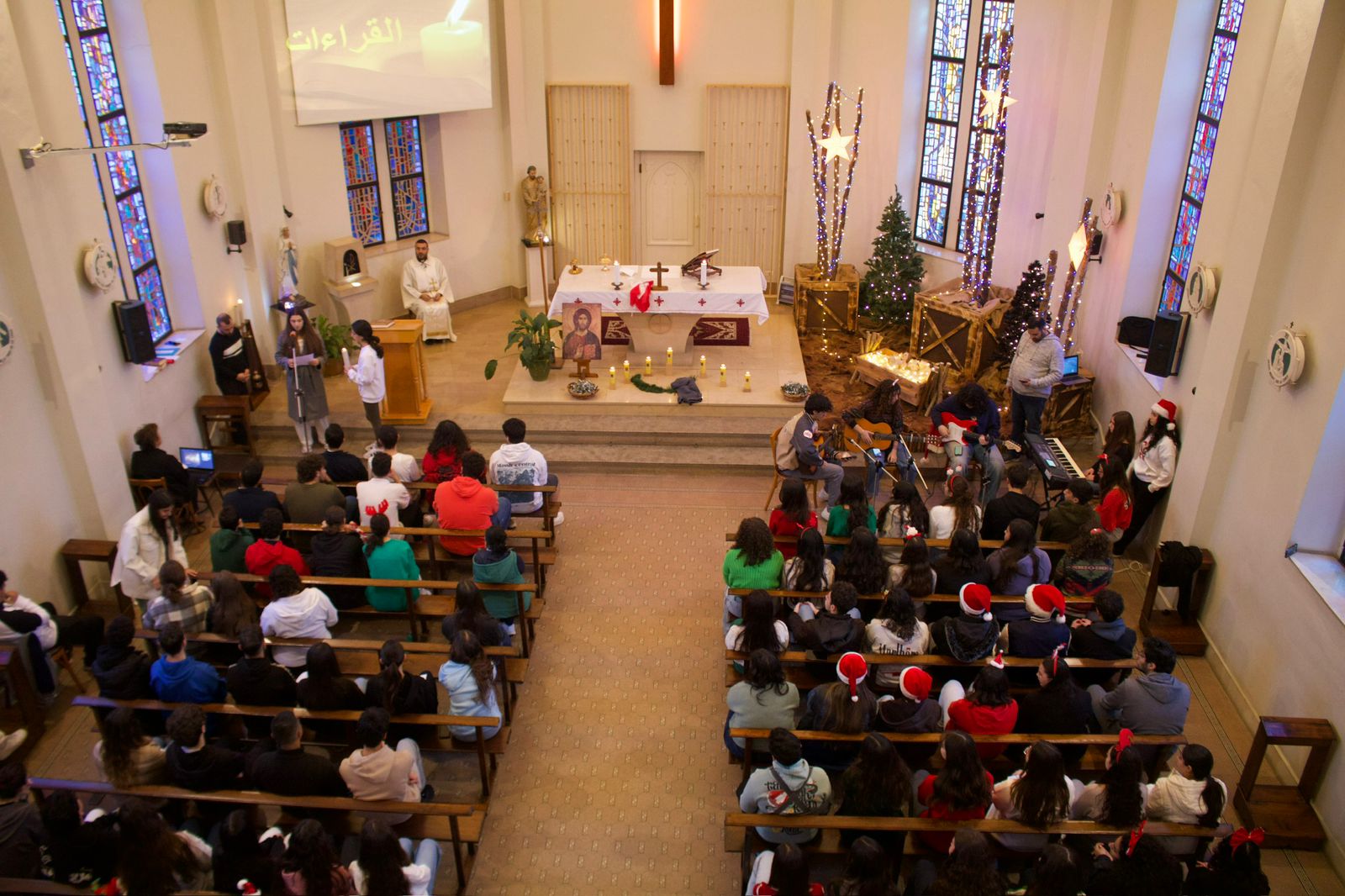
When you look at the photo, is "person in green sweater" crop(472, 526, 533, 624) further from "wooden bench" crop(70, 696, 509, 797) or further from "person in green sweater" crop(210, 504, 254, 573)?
"person in green sweater" crop(210, 504, 254, 573)

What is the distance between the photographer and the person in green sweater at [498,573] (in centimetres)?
748

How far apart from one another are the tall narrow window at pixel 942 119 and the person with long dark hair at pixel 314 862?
1218cm

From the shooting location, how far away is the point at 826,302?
14.1 m

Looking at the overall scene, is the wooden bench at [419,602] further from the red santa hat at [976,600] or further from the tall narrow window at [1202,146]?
the tall narrow window at [1202,146]

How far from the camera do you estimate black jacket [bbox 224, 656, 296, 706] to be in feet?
20.3

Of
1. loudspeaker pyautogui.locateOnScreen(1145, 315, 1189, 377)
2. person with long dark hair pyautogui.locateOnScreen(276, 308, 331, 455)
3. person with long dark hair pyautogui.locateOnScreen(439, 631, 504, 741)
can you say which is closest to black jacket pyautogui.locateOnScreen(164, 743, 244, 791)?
person with long dark hair pyautogui.locateOnScreen(439, 631, 504, 741)

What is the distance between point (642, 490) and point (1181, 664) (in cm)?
525

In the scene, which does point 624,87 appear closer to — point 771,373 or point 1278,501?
point 771,373

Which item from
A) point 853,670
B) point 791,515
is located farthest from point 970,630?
point 791,515

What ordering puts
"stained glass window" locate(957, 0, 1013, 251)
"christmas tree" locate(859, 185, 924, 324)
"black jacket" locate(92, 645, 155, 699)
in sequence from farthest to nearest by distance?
"christmas tree" locate(859, 185, 924, 324), "stained glass window" locate(957, 0, 1013, 251), "black jacket" locate(92, 645, 155, 699)

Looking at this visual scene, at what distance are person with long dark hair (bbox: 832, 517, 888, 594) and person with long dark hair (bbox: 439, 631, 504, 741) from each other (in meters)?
2.56

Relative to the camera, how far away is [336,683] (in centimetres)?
625

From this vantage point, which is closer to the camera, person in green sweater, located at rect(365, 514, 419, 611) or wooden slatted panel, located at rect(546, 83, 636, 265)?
person in green sweater, located at rect(365, 514, 419, 611)

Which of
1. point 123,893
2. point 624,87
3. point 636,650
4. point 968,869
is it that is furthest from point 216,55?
point 968,869
